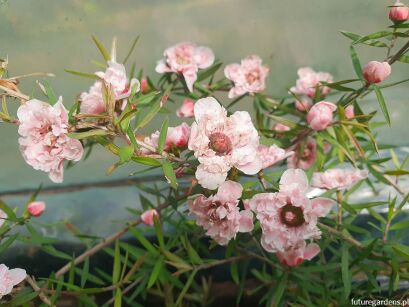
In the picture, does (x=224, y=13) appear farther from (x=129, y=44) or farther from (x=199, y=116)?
(x=199, y=116)

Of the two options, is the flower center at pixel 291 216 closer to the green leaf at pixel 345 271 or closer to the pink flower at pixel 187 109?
the green leaf at pixel 345 271

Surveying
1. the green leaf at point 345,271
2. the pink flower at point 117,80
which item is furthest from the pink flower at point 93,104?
the green leaf at point 345,271

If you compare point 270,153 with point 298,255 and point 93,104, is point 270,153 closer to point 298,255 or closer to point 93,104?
point 298,255

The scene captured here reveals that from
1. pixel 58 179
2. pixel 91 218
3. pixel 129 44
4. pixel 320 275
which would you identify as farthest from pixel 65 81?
pixel 320 275

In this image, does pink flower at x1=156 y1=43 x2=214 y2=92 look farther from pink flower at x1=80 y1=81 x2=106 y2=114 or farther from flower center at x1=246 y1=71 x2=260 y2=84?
pink flower at x1=80 y1=81 x2=106 y2=114

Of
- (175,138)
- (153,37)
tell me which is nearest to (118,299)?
(175,138)
